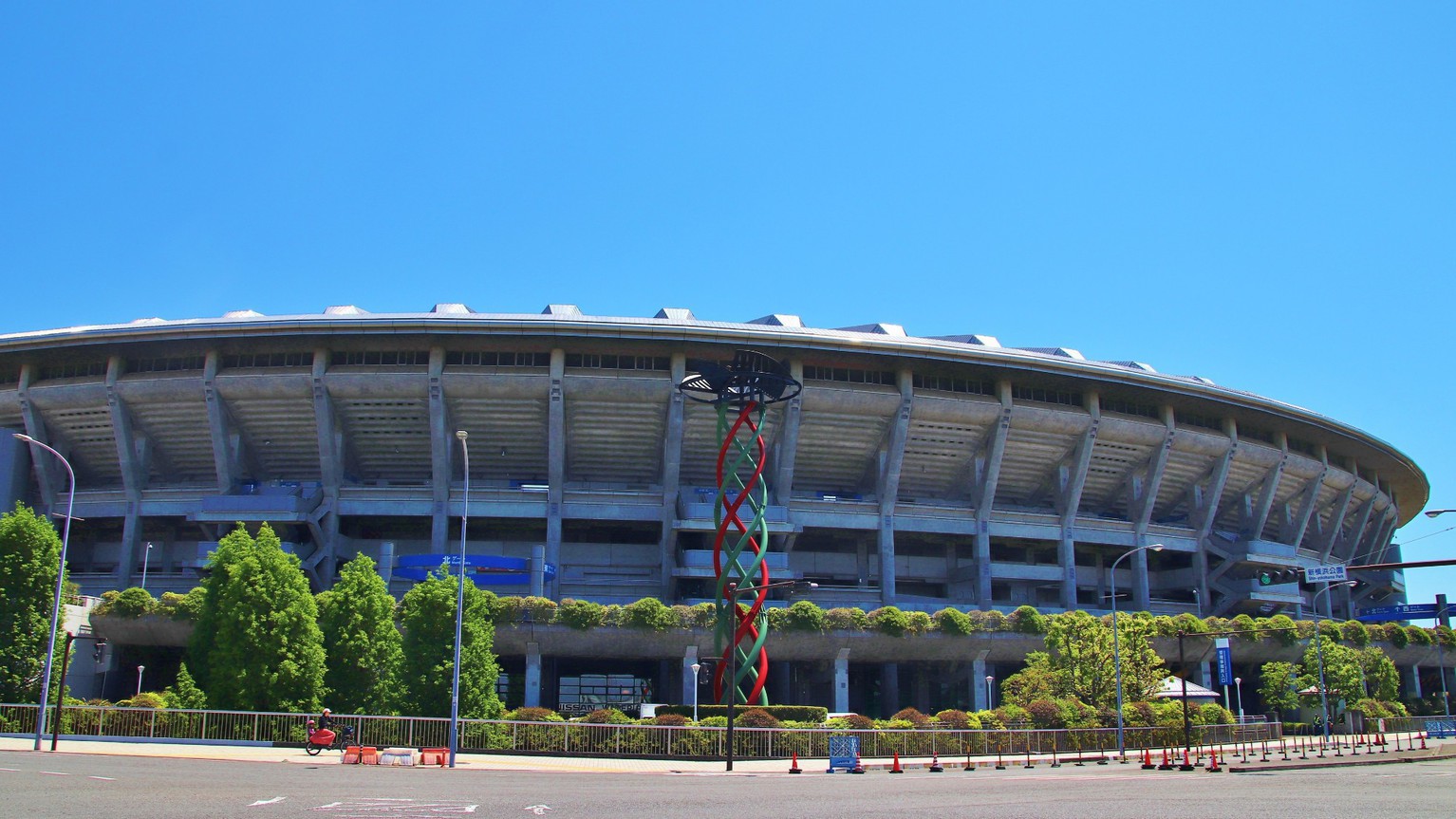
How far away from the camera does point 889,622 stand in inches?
2192

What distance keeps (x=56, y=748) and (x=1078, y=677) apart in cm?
4030

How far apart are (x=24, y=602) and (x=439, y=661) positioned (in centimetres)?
1519

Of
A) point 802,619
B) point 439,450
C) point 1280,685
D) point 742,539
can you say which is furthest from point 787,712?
point 1280,685

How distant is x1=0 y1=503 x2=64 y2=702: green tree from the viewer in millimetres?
36781

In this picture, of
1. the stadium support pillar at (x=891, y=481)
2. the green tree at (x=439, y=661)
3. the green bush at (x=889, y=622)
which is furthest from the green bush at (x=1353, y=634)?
the green tree at (x=439, y=661)

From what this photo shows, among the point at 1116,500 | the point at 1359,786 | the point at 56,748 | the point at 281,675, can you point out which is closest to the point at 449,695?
the point at 281,675

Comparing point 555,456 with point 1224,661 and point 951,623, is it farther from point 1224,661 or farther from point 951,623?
point 1224,661

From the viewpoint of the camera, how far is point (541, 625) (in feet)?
175

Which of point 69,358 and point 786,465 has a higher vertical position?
point 69,358

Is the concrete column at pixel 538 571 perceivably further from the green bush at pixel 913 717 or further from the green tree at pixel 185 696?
the green bush at pixel 913 717

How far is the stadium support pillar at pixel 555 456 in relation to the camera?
6088 cm

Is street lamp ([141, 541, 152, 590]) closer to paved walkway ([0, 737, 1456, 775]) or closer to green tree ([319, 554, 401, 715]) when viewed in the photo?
green tree ([319, 554, 401, 715])

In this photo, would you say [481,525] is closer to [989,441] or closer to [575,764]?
[989,441]

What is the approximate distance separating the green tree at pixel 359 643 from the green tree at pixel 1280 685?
50159 millimetres
